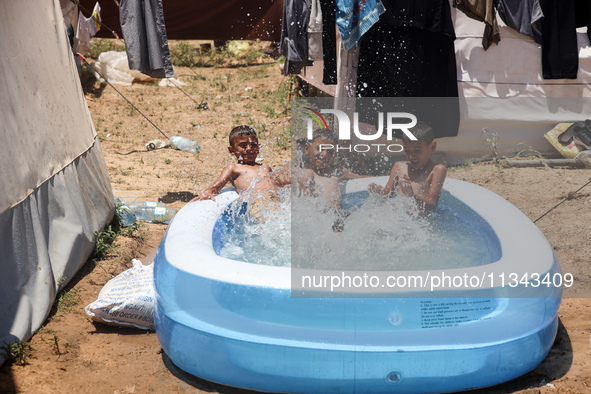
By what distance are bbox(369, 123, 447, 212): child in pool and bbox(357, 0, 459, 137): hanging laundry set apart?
1336mm

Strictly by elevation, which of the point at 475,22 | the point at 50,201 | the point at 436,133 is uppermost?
the point at 475,22

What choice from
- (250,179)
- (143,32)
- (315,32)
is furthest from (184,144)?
(250,179)

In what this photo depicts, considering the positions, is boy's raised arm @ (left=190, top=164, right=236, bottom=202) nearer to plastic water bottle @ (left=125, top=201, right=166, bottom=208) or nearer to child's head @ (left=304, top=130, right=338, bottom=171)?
child's head @ (left=304, top=130, right=338, bottom=171)

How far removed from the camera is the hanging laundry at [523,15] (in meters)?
5.19

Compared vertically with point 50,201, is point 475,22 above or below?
above

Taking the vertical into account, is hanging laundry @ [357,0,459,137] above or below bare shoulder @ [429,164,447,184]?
above

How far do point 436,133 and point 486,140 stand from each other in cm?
78

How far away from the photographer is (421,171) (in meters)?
3.77

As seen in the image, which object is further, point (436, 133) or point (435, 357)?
point (436, 133)

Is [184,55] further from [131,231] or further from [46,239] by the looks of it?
[46,239]

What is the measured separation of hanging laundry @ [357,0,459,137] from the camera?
190 inches

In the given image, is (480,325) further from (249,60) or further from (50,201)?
(249,60)

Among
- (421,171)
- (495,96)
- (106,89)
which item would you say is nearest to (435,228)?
(421,171)

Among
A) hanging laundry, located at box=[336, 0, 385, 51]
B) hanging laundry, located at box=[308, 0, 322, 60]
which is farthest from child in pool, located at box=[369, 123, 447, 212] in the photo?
hanging laundry, located at box=[308, 0, 322, 60]
